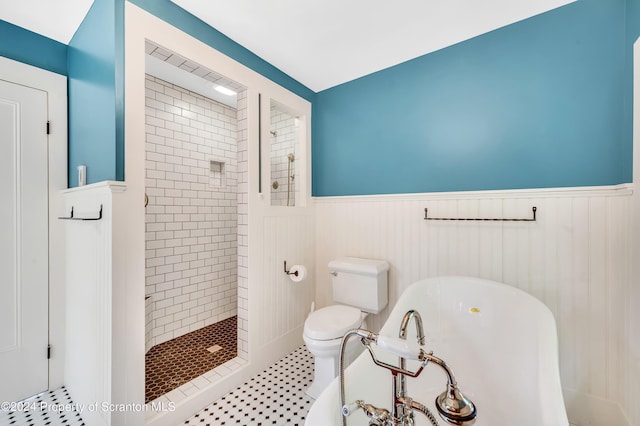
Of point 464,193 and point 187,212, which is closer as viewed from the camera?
point 464,193

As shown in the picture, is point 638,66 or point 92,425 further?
point 92,425

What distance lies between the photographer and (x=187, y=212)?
2.74 meters

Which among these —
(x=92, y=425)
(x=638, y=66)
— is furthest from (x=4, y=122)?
(x=638, y=66)

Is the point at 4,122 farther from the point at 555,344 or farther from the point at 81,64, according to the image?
the point at 555,344

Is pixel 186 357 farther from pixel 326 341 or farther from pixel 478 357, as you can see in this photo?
pixel 478 357

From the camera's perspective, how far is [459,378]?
1.60 m

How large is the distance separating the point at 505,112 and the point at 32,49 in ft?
10.8

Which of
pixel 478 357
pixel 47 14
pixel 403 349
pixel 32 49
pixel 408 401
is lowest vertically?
pixel 478 357

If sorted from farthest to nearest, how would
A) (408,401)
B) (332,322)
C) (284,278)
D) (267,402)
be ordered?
1. (284,278)
2. (332,322)
3. (267,402)
4. (408,401)

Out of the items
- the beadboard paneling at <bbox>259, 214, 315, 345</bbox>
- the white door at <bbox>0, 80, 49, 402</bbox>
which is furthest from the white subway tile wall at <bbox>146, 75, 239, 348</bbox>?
the beadboard paneling at <bbox>259, 214, 315, 345</bbox>

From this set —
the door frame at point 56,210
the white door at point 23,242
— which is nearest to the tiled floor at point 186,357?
the door frame at point 56,210

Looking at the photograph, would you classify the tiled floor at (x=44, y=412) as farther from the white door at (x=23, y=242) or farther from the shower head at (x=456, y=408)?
the shower head at (x=456, y=408)

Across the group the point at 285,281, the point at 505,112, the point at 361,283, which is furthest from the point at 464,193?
the point at 285,281

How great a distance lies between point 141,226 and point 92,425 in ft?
3.82
